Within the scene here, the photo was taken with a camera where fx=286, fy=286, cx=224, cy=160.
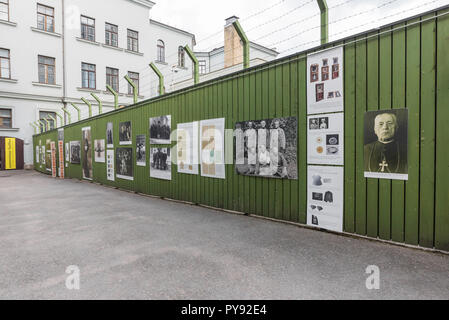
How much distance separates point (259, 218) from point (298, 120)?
2.04 metres

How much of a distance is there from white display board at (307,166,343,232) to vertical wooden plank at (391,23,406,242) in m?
0.73

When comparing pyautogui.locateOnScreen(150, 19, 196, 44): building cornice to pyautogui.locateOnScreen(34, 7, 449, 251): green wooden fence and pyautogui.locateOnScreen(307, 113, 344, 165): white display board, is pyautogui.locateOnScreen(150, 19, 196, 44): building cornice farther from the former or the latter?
pyautogui.locateOnScreen(307, 113, 344, 165): white display board

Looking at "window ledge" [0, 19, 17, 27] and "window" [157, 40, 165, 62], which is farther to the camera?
"window" [157, 40, 165, 62]

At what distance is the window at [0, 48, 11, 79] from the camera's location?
65.2 ft

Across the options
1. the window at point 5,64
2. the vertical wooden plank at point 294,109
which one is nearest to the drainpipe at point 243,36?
the vertical wooden plank at point 294,109

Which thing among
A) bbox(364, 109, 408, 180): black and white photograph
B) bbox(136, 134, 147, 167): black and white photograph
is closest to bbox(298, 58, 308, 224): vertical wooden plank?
bbox(364, 109, 408, 180): black and white photograph

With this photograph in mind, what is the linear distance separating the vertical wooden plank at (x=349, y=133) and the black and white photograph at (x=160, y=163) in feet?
16.6

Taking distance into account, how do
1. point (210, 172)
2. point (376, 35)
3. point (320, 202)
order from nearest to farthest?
point (376, 35) < point (320, 202) < point (210, 172)

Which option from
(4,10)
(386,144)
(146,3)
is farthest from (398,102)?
(146,3)

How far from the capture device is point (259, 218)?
18.4 ft

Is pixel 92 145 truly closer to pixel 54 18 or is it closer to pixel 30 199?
pixel 30 199

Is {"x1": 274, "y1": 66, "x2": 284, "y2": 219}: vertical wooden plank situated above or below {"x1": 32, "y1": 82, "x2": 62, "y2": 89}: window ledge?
below

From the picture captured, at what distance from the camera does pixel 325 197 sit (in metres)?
4.55
